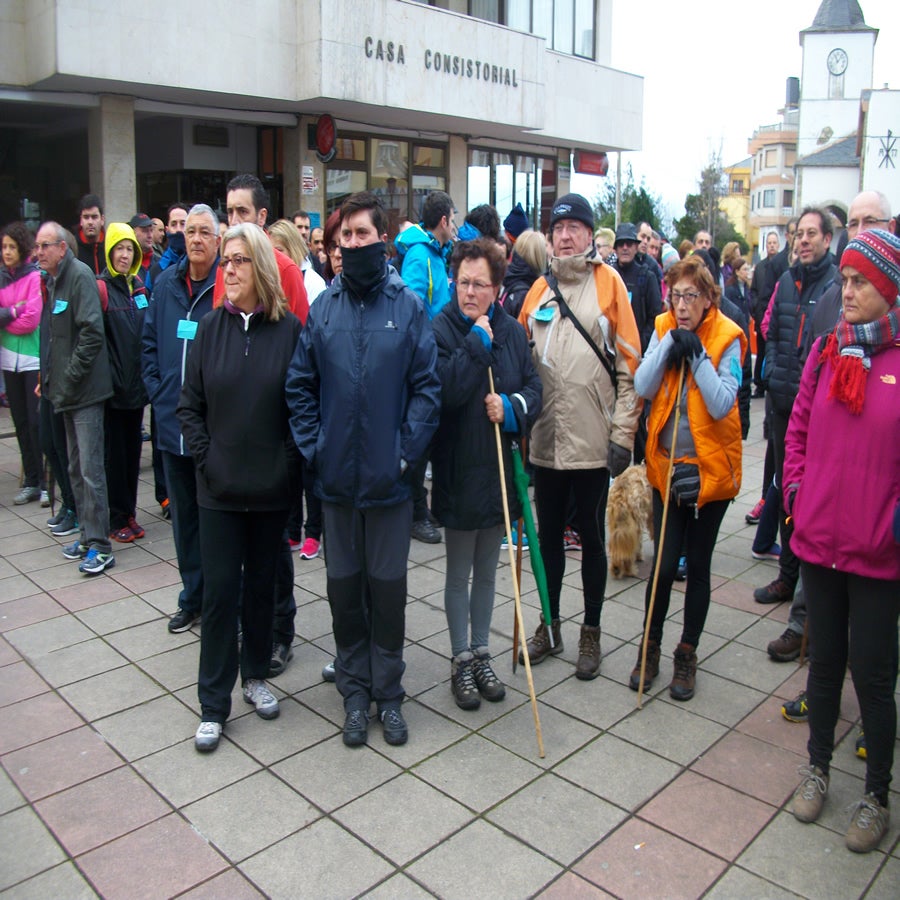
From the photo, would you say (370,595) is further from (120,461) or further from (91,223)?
(91,223)

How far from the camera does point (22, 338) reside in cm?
744

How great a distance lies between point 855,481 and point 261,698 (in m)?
2.72

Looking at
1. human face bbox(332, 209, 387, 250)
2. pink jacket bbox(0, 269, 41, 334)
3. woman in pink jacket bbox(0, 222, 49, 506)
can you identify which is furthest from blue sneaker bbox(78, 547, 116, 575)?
human face bbox(332, 209, 387, 250)

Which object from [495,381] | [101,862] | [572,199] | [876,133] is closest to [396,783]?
[101,862]

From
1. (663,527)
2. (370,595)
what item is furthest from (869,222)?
(370,595)

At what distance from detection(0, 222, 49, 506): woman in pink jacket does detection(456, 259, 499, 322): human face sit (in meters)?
4.67

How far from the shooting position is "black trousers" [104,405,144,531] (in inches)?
258

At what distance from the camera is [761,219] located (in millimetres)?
103312

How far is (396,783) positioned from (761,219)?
109m

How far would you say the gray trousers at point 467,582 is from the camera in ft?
14.1

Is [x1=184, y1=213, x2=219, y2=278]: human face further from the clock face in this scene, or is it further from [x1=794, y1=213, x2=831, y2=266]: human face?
the clock face

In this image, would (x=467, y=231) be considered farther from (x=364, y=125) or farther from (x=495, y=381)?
(x=364, y=125)

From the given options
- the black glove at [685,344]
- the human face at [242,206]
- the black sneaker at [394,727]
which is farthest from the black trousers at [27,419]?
the black glove at [685,344]

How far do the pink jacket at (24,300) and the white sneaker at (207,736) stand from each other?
15.4 ft
